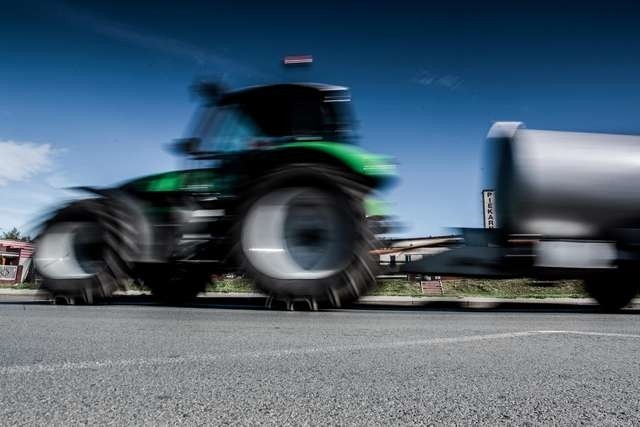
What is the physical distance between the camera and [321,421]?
5.40 feet

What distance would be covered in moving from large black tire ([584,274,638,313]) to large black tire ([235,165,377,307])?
390cm

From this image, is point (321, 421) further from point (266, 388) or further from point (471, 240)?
point (471, 240)

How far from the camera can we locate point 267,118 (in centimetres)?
605

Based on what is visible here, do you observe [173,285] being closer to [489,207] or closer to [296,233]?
[296,233]

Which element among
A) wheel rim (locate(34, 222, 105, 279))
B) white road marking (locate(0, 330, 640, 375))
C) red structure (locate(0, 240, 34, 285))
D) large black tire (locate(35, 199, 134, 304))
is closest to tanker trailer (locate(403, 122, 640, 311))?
white road marking (locate(0, 330, 640, 375))

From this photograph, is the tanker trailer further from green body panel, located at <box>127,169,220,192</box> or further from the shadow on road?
green body panel, located at <box>127,169,220,192</box>

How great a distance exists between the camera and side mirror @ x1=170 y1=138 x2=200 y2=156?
6.11 m

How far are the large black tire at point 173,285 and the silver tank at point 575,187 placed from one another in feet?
14.4

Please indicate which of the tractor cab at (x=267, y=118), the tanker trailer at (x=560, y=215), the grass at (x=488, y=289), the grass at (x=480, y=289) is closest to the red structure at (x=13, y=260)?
the grass at (x=480, y=289)

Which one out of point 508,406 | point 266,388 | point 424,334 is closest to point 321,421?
point 266,388

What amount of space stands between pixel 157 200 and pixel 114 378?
429 centimetres

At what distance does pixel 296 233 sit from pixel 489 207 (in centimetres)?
267

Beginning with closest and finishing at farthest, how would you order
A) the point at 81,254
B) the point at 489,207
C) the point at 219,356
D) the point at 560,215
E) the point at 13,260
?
1. the point at 219,356
2. the point at 560,215
3. the point at 81,254
4. the point at 489,207
5. the point at 13,260

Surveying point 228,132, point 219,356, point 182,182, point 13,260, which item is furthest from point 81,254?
point 13,260
